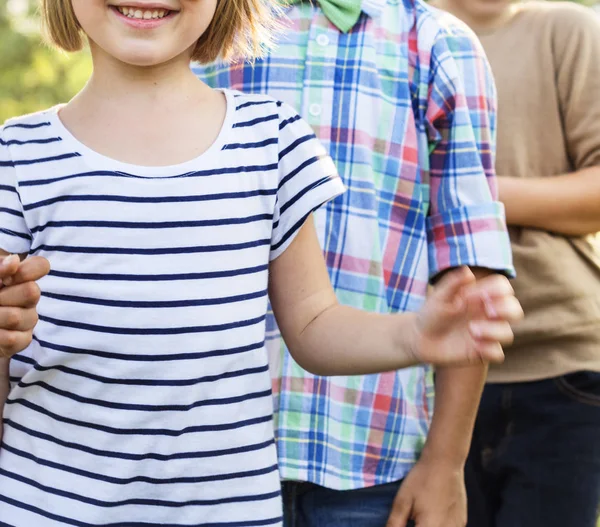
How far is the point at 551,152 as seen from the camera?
254 centimetres

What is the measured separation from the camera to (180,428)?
4.90 ft

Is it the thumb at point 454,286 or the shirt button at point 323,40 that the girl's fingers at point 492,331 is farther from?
the shirt button at point 323,40

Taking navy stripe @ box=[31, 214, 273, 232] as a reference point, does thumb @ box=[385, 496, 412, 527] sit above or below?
below

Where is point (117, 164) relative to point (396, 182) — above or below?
above

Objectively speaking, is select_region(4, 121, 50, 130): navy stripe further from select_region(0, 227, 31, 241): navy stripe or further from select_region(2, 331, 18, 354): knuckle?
select_region(2, 331, 18, 354): knuckle

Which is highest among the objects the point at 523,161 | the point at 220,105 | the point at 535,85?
the point at 220,105

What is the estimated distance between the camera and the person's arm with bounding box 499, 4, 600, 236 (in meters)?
2.42

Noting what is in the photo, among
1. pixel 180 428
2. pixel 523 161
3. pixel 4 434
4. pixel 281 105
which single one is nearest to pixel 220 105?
pixel 281 105

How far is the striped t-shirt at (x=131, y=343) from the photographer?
1470 mm

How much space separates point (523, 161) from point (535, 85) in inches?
8.1

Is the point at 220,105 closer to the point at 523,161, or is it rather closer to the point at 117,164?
the point at 117,164

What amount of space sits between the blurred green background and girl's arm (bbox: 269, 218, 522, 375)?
7.09 metres

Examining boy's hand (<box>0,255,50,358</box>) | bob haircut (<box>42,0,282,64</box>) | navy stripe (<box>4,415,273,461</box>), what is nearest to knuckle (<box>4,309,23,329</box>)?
boy's hand (<box>0,255,50,358</box>)

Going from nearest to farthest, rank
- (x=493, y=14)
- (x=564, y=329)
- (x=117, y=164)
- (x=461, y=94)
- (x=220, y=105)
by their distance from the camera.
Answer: (x=117, y=164) → (x=220, y=105) → (x=461, y=94) → (x=564, y=329) → (x=493, y=14)
